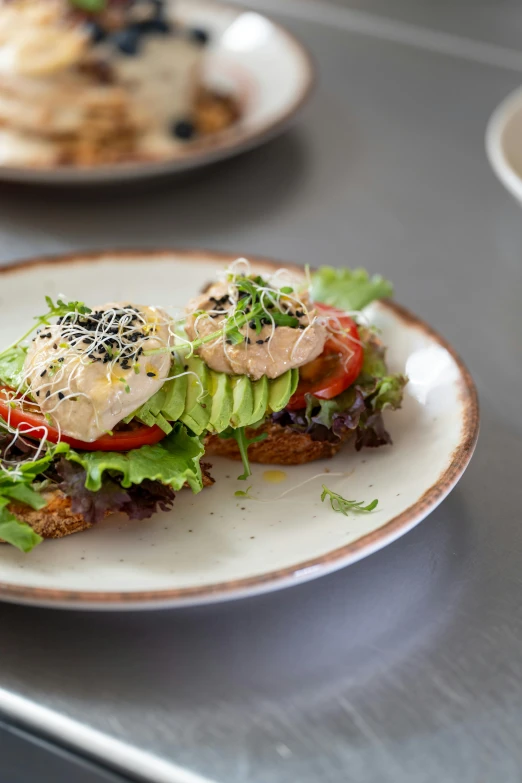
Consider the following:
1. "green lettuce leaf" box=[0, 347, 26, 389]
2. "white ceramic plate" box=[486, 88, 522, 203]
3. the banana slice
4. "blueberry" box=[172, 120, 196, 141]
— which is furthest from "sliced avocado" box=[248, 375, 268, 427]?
the banana slice

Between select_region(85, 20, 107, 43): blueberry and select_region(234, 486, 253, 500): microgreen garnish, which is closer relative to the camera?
select_region(234, 486, 253, 500): microgreen garnish

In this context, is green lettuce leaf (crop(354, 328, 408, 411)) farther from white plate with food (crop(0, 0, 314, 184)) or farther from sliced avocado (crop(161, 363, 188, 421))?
white plate with food (crop(0, 0, 314, 184))

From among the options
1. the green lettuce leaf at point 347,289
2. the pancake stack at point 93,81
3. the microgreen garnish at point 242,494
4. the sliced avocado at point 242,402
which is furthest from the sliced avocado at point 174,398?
the pancake stack at point 93,81

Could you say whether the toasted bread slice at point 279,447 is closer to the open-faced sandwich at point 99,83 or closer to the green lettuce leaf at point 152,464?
the green lettuce leaf at point 152,464

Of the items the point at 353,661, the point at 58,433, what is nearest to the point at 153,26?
the point at 58,433

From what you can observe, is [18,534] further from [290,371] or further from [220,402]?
[290,371]
